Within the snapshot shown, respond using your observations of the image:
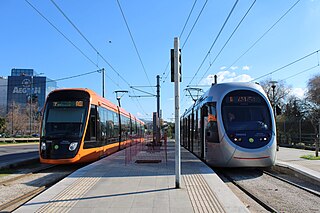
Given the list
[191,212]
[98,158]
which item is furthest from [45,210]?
[98,158]

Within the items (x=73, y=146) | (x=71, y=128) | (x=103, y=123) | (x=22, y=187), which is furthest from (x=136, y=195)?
(x=103, y=123)

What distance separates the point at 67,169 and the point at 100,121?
273cm

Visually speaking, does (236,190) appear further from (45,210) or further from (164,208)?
(45,210)

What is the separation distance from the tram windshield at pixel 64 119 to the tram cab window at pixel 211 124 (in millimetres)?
5125

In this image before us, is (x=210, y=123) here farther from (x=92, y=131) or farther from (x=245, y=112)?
(x=92, y=131)

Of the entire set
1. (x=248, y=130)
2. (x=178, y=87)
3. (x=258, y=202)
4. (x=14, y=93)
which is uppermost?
(x=14, y=93)

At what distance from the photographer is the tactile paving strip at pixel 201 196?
6.50m

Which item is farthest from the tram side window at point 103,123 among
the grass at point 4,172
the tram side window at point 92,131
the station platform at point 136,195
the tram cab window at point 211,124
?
the tram cab window at point 211,124

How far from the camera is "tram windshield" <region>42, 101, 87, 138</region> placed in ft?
43.6

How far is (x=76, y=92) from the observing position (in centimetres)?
1419

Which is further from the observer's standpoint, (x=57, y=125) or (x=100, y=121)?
(x=100, y=121)

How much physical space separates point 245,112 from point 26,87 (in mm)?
86009

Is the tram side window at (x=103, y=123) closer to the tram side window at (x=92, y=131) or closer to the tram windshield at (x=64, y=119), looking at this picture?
the tram side window at (x=92, y=131)

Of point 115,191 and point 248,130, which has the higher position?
point 248,130
